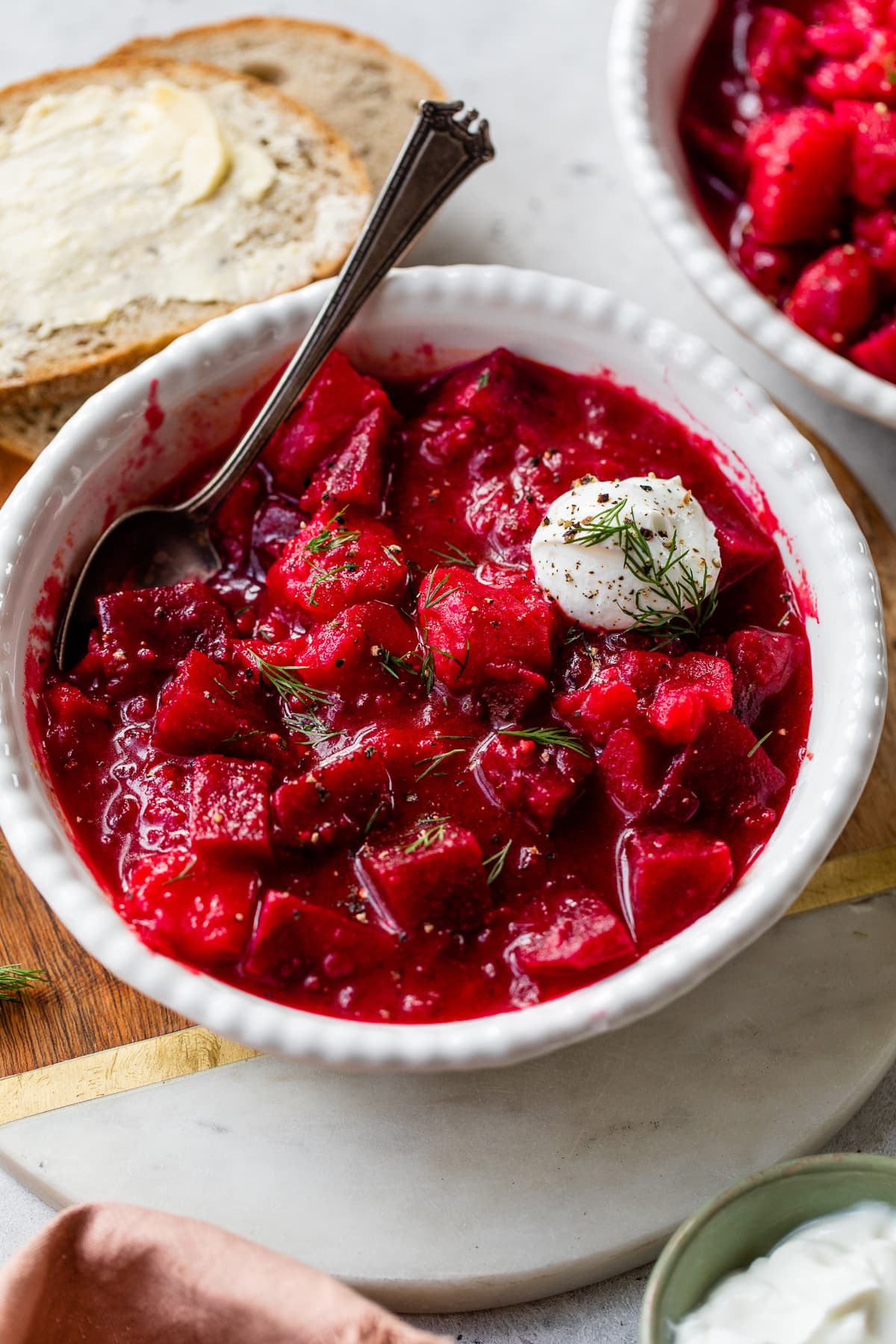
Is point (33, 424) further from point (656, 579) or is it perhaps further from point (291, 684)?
point (656, 579)

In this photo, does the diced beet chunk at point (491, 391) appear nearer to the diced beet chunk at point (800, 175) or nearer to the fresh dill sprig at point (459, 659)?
the fresh dill sprig at point (459, 659)

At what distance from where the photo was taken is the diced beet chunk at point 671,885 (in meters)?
2.93

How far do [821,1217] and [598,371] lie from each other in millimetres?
2100

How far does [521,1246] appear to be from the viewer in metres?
3.12

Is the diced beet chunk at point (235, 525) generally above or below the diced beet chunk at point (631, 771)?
above

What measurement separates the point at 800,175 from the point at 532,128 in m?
1.24

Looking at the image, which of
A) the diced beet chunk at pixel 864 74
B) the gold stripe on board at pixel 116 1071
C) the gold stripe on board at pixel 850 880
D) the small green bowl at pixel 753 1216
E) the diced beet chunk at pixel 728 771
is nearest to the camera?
the small green bowl at pixel 753 1216

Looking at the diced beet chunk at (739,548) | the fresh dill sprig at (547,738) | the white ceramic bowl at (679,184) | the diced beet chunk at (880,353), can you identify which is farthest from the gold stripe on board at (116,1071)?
the diced beet chunk at (880,353)

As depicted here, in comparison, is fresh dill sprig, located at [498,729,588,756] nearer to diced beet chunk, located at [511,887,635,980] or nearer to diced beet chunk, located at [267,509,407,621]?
diced beet chunk, located at [511,887,635,980]

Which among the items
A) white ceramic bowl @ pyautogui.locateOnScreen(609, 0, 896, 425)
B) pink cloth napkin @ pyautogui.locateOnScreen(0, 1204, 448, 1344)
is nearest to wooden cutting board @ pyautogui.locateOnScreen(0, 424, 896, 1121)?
pink cloth napkin @ pyautogui.locateOnScreen(0, 1204, 448, 1344)

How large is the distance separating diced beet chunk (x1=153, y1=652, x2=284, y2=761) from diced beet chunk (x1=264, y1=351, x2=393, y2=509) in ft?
1.75

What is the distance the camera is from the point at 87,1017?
11.0 ft

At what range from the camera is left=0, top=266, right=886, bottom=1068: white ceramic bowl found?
277 centimetres

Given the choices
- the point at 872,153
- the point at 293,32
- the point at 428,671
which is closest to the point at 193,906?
the point at 428,671
